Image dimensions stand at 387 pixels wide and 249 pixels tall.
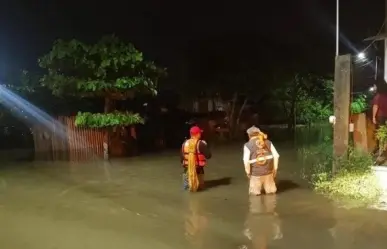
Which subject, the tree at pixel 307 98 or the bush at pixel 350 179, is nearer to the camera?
the bush at pixel 350 179

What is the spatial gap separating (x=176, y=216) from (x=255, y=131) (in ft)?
8.37

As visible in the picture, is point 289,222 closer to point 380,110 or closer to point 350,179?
point 350,179

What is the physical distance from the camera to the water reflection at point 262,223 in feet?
23.5

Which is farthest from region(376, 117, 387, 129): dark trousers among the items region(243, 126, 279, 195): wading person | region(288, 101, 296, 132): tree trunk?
region(288, 101, 296, 132): tree trunk

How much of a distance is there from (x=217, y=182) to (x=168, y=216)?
357cm

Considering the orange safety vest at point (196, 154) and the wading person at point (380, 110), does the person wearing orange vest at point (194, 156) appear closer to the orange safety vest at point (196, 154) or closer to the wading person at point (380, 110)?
the orange safety vest at point (196, 154)

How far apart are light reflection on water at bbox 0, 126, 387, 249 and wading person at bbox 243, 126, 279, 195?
1.00 feet

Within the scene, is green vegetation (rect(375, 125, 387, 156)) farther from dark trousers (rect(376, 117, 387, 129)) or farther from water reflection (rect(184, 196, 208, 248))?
water reflection (rect(184, 196, 208, 248))

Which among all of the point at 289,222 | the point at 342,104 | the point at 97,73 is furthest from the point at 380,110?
the point at 97,73

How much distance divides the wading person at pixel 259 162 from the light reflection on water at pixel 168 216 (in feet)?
1.00

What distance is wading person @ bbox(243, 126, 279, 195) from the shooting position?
33.0 ft

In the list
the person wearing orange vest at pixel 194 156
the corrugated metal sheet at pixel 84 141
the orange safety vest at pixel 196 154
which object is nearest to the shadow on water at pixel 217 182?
the person wearing orange vest at pixel 194 156

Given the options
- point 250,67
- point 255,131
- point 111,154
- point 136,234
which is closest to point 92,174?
point 111,154

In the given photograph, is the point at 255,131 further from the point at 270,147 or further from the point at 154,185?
the point at 154,185
